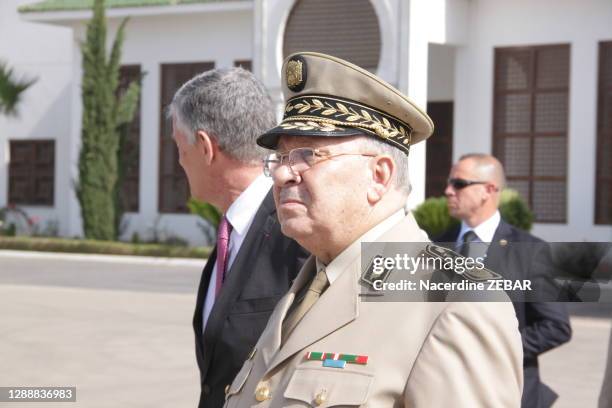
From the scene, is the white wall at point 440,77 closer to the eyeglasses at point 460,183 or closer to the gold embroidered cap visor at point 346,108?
the eyeglasses at point 460,183

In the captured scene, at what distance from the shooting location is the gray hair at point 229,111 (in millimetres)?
3598

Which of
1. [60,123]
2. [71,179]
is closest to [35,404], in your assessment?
[71,179]

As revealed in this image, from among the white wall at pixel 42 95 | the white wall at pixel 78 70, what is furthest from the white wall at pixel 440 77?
the white wall at pixel 42 95

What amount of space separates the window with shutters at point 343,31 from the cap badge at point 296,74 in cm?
1530

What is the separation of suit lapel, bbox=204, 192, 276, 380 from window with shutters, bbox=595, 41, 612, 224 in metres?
16.0

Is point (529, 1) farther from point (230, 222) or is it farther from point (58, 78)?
point (230, 222)

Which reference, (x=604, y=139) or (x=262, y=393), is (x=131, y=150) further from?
(x=262, y=393)

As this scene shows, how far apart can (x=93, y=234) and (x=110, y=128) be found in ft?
7.75

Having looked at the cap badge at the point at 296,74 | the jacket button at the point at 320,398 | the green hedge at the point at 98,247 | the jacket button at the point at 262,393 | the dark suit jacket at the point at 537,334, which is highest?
the cap badge at the point at 296,74

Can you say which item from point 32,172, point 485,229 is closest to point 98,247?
point 32,172

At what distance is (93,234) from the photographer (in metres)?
23.6

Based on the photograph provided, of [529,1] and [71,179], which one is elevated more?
[529,1]

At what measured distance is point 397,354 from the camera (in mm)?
2250

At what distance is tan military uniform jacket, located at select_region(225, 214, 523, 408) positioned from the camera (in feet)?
7.09
